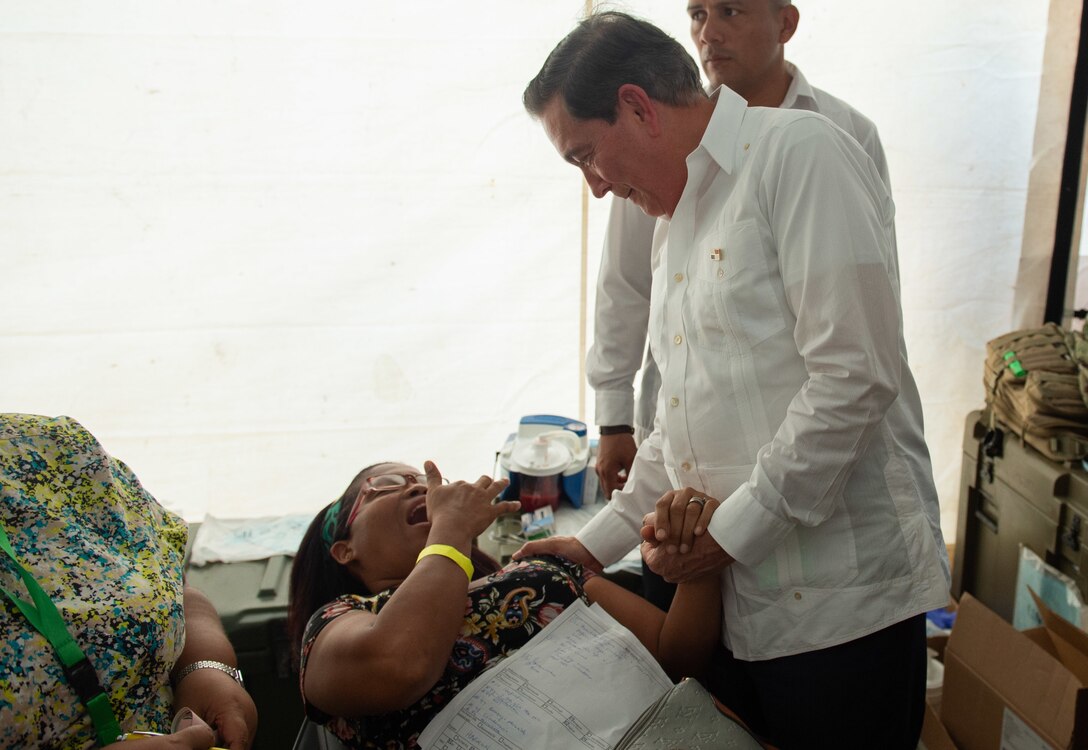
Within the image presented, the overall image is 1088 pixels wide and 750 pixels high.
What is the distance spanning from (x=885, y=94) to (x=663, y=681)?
2146mm

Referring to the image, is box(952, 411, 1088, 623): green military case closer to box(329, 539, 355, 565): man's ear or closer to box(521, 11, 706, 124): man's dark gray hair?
box(521, 11, 706, 124): man's dark gray hair

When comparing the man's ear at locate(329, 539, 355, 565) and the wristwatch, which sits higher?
the man's ear at locate(329, 539, 355, 565)

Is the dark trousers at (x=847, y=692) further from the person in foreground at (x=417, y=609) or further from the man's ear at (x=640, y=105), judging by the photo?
the man's ear at (x=640, y=105)

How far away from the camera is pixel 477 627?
1.48 meters

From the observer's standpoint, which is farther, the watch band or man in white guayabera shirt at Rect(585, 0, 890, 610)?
the watch band

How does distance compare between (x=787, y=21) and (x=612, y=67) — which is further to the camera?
(x=787, y=21)

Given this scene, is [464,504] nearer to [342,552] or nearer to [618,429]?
[342,552]

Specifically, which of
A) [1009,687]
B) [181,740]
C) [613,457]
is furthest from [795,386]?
[1009,687]

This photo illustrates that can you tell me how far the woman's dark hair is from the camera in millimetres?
1727

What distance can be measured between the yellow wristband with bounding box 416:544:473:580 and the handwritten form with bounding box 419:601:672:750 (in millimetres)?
169

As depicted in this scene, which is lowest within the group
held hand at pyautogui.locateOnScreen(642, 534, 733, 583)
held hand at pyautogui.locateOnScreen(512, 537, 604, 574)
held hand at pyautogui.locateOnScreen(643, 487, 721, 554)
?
Result: held hand at pyautogui.locateOnScreen(512, 537, 604, 574)

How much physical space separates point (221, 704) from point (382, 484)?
53cm

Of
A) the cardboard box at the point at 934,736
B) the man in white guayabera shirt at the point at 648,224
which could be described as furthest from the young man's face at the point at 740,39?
the cardboard box at the point at 934,736

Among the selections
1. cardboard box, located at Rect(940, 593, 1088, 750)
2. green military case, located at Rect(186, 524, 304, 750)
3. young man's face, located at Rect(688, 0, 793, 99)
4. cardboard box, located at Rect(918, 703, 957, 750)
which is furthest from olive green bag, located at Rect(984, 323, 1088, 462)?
green military case, located at Rect(186, 524, 304, 750)
